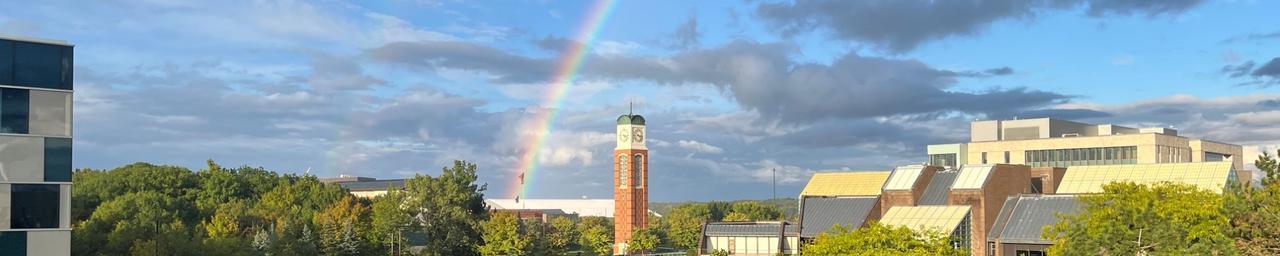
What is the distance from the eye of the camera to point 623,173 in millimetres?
138250

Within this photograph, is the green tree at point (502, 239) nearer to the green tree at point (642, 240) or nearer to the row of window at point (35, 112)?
the green tree at point (642, 240)

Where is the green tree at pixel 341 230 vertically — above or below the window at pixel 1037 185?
below

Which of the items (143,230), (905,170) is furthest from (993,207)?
(143,230)

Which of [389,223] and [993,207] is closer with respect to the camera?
[993,207]

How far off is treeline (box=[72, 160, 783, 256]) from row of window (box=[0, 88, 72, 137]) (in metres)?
21.6

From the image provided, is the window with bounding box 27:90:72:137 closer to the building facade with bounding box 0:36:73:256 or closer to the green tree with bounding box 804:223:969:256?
the building facade with bounding box 0:36:73:256

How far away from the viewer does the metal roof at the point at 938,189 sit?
89.9m

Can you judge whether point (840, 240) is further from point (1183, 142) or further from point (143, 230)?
point (1183, 142)

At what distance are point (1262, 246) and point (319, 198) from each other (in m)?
106

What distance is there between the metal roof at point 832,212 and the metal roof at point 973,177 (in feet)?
26.1

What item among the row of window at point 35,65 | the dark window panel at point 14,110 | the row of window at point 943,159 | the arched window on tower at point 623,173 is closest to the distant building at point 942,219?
the arched window on tower at point 623,173

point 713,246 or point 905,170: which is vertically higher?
point 905,170

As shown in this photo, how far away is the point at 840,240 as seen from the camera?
61.8 m

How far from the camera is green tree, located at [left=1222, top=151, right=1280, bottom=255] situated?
44.5 m
